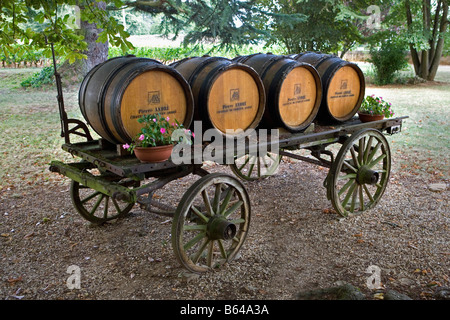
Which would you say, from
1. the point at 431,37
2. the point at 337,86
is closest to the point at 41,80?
the point at 337,86

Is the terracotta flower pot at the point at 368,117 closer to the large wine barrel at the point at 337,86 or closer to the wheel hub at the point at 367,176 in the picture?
the large wine barrel at the point at 337,86

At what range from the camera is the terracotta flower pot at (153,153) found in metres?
3.00

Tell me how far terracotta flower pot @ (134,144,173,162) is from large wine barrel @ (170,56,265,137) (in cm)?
64

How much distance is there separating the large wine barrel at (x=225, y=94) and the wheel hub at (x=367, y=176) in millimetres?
1431

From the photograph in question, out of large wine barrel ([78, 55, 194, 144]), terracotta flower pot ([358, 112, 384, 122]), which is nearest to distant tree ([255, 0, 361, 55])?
terracotta flower pot ([358, 112, 384, 122])

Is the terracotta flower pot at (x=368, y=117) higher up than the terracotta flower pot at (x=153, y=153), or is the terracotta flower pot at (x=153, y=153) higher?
the terracotta flower pot at (x=368, y=117)

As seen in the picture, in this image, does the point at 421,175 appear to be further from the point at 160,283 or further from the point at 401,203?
the point at 160,283

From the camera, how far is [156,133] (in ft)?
9.89

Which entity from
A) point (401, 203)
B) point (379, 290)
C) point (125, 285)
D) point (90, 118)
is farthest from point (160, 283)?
point (401, 203)

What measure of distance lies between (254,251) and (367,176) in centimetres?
155

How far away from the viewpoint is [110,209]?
4.96m

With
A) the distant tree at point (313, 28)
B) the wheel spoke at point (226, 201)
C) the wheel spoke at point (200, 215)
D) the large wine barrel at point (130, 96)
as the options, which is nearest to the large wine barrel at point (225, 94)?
the large wine barrel at point (130, 96)

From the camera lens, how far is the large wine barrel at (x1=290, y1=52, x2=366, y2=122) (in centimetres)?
451
